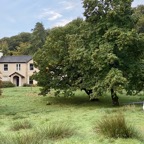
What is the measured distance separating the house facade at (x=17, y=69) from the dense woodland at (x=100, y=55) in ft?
106

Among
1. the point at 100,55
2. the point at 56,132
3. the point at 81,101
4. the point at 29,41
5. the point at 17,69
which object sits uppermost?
the point at 29,41

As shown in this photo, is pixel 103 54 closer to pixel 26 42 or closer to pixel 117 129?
pixel 117 129

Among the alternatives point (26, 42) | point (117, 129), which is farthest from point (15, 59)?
point (117, 129)

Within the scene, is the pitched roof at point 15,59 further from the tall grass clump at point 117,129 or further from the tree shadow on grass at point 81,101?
the tall grass clump at point 117,129

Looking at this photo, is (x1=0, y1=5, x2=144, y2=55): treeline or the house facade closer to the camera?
the house facade

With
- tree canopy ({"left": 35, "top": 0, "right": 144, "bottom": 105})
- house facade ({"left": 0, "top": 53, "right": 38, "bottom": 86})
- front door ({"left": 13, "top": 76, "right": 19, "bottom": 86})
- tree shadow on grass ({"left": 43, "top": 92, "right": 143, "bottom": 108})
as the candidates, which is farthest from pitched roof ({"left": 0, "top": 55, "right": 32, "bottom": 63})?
tree canopy ({"left": 35, "top": 0, "right": 144, "bottom": 105})

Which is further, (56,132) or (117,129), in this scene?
(56,132)

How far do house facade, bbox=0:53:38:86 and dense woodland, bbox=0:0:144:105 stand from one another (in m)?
32.2

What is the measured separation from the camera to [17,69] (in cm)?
6159

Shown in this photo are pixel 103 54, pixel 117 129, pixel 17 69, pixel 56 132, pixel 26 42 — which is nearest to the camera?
pixel 117 129

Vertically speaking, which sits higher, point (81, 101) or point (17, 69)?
point (17, 69)

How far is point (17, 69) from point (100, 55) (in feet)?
131

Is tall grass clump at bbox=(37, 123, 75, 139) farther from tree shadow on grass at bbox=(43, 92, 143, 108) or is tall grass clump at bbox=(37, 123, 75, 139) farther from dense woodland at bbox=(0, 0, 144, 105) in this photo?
tree shadow on grass at bbox=(43, 92, 143, 108)

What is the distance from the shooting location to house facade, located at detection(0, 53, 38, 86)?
61281mm
